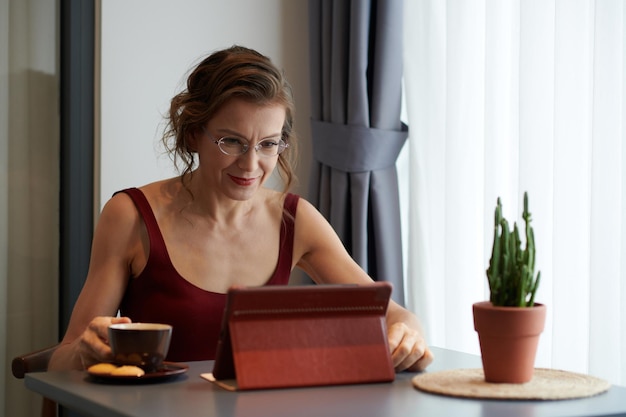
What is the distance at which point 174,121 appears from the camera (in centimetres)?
212

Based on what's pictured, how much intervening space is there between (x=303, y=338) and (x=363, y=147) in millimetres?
1660

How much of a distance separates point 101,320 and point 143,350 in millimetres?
147

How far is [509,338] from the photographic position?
134cm

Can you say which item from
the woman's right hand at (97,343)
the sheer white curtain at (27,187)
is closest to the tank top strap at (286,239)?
the woman's right hand at (97,343)

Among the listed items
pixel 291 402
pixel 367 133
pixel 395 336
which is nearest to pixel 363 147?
pixel 367 133

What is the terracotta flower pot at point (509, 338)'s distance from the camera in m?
1.33

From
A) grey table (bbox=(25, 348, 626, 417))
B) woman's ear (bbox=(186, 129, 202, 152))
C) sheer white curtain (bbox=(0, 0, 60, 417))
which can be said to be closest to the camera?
grey table (bbox=(25, 348, 626, 417))

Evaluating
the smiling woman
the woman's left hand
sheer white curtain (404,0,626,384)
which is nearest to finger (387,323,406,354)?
the woman's left hand

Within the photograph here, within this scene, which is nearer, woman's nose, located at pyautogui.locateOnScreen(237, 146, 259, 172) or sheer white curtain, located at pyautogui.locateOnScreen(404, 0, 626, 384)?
woman's nose, located at pyautogui.locateOnScreen(237, 146, 259, 172)

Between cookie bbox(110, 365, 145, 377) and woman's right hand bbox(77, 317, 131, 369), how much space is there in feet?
0.25

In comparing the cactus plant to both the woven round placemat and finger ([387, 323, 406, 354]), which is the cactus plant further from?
finger ([387, 323, 406, 354])

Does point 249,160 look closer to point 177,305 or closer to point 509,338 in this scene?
point 177,305

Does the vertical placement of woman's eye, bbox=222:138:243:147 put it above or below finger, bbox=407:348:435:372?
above

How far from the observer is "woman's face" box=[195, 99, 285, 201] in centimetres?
194
